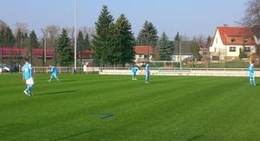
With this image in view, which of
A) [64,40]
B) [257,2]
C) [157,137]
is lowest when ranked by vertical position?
[157,137]

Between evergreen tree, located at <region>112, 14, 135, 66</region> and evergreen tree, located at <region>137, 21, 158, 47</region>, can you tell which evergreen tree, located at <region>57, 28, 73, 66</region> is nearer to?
evergreen tree, located at <region>112, 14, 135, 66</region>

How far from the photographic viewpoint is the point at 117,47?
265ft

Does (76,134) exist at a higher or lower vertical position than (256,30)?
lower

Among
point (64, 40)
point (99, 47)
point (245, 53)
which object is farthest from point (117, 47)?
point (245, 53)

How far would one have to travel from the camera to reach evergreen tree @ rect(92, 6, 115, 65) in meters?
80.0

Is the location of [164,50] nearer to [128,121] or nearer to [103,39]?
[103,39]

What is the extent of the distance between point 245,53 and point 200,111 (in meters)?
92.2

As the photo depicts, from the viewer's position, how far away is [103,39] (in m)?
81.8

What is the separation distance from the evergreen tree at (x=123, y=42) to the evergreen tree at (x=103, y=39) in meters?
1.14

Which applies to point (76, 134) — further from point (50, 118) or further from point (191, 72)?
point (191, 72)

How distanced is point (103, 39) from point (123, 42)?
3.61 metres

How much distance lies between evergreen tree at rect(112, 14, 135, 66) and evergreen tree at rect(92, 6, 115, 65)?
114 cm

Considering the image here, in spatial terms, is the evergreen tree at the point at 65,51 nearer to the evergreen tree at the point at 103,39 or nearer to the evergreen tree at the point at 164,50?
the evergreen tree at the point at 103,39

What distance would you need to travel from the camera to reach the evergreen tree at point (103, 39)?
80.0m
